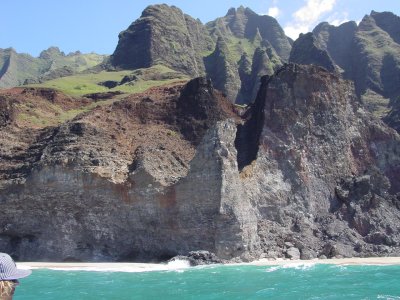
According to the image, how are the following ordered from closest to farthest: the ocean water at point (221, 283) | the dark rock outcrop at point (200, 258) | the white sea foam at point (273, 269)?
the ocean water at point (221, 283), the white sea foam at point (273, 269), the dark rock outcrop at point (200, 258)

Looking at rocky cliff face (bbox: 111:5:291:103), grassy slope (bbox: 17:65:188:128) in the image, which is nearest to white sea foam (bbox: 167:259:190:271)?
grassy slope (bbox: 17:65:188:128)

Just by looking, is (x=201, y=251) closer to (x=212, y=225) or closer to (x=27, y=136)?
(x=212, y=225)

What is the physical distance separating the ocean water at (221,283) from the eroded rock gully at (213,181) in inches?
266

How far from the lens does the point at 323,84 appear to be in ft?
212

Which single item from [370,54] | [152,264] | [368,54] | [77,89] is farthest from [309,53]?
[152,264]

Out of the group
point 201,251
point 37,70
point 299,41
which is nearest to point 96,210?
point 201,251

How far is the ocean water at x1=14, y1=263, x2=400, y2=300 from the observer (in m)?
29.5

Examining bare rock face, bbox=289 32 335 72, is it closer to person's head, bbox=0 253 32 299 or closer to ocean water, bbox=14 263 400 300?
ocean water, bbox=14 263 400 300

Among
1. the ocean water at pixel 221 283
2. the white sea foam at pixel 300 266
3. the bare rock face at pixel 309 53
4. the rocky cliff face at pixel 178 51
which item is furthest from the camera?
the rocky cliff face at pixel 178 51

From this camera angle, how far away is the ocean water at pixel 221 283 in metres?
29.5

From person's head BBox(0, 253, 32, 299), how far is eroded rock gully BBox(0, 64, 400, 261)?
134 feet

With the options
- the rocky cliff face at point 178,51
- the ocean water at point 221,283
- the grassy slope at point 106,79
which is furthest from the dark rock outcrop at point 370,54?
the ocean water at point 221,283

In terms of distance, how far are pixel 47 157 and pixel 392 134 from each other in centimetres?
4280

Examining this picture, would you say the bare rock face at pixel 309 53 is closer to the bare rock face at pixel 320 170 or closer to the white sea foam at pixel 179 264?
the bare rock face at pixel 320 170
